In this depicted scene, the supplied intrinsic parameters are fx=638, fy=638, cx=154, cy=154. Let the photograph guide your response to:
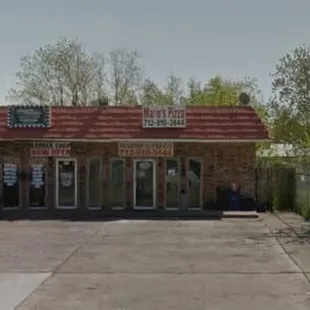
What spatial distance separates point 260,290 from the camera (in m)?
10.5

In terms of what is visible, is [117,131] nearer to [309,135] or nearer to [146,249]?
[309,135]

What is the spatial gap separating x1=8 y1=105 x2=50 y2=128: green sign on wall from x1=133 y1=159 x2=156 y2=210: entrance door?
3.98 meters

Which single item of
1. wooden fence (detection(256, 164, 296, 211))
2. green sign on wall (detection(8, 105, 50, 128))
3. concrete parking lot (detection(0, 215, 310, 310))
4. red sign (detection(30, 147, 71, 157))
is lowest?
concrete parking lot (detection(0, 215, 310, 310))

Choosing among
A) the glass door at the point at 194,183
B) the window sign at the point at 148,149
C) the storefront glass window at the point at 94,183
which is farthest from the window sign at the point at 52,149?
the glass door at the point at 194,183

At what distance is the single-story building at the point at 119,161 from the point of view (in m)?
25.0

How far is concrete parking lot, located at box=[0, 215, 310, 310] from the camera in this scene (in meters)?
9.88

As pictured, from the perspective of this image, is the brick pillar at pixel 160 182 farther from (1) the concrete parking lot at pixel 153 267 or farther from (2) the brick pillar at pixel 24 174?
(2) the brick pillar at pixel 24 174

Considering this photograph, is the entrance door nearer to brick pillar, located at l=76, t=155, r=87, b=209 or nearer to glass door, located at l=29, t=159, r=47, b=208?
brick pillar, located at l=76, t=155, r=87, b=209

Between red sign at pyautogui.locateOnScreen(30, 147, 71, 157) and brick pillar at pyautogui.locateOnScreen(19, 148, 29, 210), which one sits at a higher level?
red sign at pyautogui.locateOnScreen(30, 147, 71, 157)

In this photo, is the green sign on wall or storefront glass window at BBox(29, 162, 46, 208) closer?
the green sign on wall

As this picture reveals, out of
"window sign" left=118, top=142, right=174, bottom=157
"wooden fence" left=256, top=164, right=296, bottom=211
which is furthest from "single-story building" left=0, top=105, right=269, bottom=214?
"wooden fence" left=256, top=164, right=296, bottom=211

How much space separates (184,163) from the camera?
83.1 feet

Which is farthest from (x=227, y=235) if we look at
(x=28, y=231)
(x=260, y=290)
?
(x=260, y=290)

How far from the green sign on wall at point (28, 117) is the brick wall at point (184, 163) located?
0.81 metres
